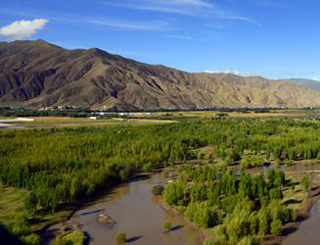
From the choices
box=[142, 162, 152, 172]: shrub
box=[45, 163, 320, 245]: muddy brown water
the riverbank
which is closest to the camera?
box=[45, 163, 320, 245]: muddy brown water

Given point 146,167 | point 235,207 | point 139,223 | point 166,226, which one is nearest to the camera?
point 166,226

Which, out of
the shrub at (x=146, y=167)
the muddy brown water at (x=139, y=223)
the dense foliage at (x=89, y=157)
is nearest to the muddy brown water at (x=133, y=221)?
the muddy brown water at (x=139, y=223)

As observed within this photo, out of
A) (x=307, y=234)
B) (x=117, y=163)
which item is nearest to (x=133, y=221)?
(x=307, y=234)

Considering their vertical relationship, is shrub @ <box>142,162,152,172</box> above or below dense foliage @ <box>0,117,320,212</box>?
below

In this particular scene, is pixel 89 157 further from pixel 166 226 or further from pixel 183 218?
pixel 166 226

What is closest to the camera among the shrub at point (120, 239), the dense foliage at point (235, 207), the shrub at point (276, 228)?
the dense foliage at point (235, 207)

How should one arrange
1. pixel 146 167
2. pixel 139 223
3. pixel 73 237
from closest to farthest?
pixel 73 237 < pixel 139 223 < pixel 146 167

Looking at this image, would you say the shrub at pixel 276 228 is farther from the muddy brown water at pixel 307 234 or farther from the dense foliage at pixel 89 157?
the dense foliage at pixel 89 157

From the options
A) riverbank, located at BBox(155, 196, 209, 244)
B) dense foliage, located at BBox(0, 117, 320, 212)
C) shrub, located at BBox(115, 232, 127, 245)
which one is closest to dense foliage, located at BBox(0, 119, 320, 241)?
dense foliage, located at BBox(0, 117, 320, 212)

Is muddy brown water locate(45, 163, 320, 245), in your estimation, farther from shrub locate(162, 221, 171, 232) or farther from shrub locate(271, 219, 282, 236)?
shrub locate(271, 219, 282, 236)
